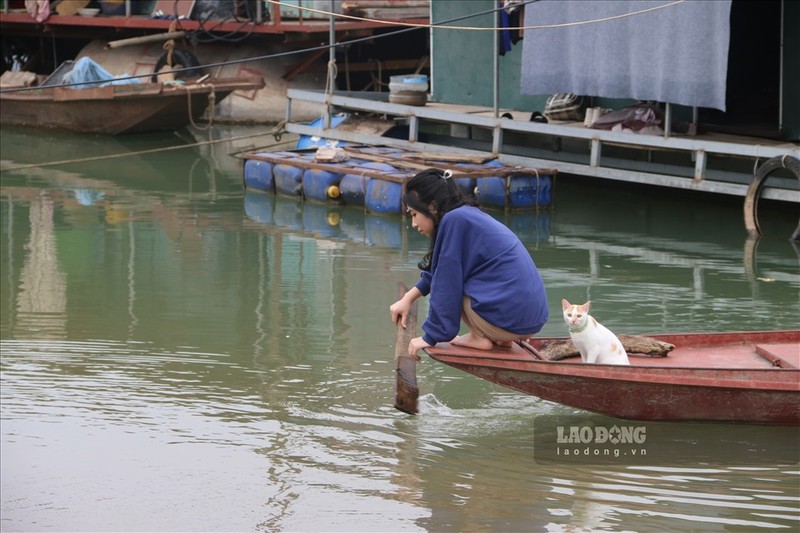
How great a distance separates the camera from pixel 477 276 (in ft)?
21.1

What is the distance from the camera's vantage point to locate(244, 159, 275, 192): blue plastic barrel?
1528 cm

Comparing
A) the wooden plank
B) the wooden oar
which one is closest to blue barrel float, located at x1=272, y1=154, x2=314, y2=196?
the wooden plank

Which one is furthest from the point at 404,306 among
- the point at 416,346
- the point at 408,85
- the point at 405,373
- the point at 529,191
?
the point at 408,85

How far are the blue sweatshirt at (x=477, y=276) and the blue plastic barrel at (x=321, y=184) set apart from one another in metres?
8.07

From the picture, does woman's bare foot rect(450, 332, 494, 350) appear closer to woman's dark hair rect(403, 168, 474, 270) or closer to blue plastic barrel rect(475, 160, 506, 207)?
woman's dark hair rect(403, 168, 474, 270)

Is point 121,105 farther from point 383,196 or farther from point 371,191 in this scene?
point 383,196

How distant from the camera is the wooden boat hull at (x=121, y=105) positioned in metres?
19.8

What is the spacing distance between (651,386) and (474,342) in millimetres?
979

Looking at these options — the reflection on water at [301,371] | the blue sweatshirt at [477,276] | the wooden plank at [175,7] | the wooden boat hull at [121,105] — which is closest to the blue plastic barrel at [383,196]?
the reflection on water at [301,371]

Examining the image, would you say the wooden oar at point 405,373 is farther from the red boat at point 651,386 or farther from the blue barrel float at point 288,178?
the blue barrel float at point 288,178

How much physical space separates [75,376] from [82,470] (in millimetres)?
1687

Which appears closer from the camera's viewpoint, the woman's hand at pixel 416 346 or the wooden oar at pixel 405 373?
the woman's hand at pixel 416 346

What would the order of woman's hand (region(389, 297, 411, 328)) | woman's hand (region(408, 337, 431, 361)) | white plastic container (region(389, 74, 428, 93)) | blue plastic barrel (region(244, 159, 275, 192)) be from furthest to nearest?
white plastic container (region(389, 74, 428, 93))
blue plastic barrel (region(244, 159, 275, 192))
woman's hand (region(389, 297, 411, 328))
woman's hand (region(408, 337, 431, 361))

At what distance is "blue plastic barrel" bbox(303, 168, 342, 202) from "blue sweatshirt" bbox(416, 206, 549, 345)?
8.07 meters
